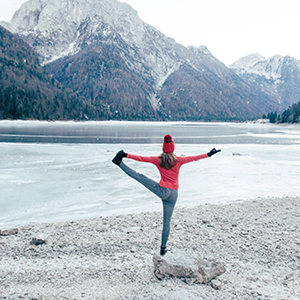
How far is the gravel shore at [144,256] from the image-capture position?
5.49 meters

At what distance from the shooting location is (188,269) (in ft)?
19.5

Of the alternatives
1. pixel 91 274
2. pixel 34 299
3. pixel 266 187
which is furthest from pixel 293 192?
pixel 34 299

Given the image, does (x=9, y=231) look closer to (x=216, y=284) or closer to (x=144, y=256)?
(x=144, y=256)

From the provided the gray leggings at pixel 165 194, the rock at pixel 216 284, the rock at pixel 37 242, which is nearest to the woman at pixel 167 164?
the gray leggings at pixel 165 194

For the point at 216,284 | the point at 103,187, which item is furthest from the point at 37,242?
the point at 103,187

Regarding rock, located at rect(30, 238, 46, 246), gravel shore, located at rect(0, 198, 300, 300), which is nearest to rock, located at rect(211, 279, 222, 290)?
gravel shore, located at rect(0, 198, 300, 300)

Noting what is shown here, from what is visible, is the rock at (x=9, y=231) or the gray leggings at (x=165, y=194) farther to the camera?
the rock at (x=9, y=231)

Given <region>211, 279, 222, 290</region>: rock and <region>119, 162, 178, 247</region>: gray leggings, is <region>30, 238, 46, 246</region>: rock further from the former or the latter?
<region>211, 279, 222, 290</region>: rock

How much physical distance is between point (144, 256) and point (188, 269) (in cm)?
138

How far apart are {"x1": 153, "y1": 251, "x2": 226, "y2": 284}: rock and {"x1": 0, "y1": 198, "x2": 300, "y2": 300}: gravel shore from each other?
0.43 ft

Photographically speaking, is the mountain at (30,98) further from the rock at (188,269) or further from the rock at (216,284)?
the rock at (216,284)

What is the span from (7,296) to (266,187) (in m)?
13.8

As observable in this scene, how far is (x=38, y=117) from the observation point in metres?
143

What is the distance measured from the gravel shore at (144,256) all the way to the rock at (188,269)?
0.13 m
